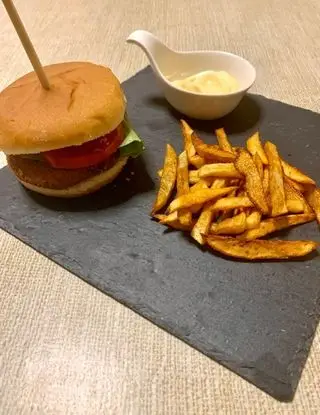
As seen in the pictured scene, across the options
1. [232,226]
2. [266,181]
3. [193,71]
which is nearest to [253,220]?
[232,226]

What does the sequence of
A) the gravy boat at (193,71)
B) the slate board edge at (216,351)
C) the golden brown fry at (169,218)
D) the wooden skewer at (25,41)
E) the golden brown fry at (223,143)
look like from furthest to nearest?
the gravy boat at (193,71) → the golden brown fry at (223,143) → the golden brown fry at (169,218) → the wooden skewer at (25,41) → the slate board edge at (216,351)

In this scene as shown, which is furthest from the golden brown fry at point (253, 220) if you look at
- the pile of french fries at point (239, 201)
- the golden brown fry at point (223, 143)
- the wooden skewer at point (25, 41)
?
the wooden skewer at point (25, 41)

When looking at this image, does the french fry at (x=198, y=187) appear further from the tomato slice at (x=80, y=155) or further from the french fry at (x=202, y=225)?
the tomato slice at (x=80, y=155)

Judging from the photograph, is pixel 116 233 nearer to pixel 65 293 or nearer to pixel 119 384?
pixel 65 293

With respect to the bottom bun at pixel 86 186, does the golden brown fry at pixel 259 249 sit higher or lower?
lower

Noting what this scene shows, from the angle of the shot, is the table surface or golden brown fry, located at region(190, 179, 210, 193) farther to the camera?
golden brown fry, located at region(190, 179, 210, 193)

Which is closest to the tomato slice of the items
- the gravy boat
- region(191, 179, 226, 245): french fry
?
region(191, 179, 226, 245): french fry

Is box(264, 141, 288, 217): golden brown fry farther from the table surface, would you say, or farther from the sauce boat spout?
the sauce boat spout
